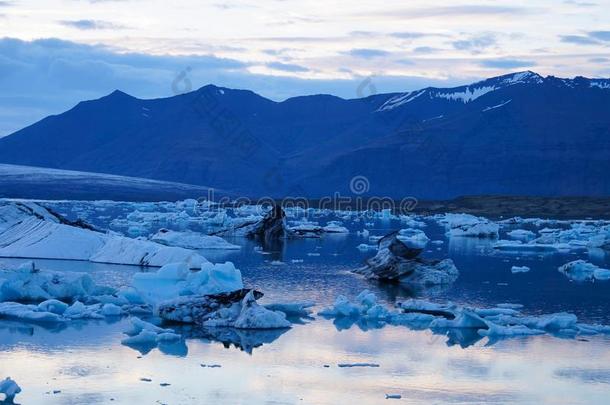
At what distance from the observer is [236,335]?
14.3 meters

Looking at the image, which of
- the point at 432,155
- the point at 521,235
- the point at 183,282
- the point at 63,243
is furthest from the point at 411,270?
the point at 432,155

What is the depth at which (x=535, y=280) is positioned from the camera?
73.5 feet

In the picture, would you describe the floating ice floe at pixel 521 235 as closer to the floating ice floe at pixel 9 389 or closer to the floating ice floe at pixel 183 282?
the floating ice floe at pixel 183 282

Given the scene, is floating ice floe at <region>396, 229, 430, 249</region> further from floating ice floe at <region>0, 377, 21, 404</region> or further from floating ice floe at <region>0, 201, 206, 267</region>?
floating ice floe at <region>0, 377, 21, 404</region>

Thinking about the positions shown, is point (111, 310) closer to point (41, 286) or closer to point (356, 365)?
point (41, 286)

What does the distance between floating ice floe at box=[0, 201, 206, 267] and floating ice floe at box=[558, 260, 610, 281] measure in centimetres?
907

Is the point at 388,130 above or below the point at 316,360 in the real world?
above

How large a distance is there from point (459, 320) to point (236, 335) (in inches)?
142

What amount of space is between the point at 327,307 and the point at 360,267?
6.70 metres

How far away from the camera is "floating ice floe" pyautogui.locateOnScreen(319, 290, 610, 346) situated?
15039mm

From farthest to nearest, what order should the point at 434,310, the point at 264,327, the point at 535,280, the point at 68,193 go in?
the point at 68,193 < the point at 535,280 < the point at 434,310 < the point at 264,327

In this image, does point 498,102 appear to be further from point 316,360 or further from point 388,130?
point 316,360

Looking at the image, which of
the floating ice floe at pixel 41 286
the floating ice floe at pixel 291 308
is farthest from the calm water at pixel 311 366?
the floating ice floe at pixel 41 286

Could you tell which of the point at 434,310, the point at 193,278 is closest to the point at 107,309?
the point at 193,278
